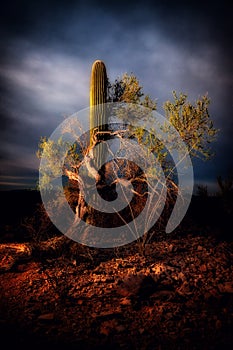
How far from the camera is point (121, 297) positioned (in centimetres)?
536

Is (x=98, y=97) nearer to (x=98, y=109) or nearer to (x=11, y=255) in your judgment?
(x=98, y=109)

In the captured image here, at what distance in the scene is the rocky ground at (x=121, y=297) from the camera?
3955mm

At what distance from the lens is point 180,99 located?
26.0ft

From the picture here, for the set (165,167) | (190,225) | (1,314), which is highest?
(165,167)

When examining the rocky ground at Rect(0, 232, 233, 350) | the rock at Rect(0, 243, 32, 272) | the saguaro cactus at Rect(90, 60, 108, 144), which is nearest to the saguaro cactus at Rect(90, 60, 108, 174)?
the saguaro cactus at Rect(90, 60, 108, 144)

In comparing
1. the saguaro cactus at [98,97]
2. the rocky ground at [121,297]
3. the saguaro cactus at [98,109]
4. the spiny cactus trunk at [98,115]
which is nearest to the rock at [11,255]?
the rocky ground at [121,297]

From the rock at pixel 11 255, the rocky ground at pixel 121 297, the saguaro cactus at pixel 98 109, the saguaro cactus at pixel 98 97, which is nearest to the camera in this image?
the rocky ground at pixel 121 297

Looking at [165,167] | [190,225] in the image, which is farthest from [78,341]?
[190,225]

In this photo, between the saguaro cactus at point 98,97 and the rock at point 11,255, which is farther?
the saguaro cactus at point 98,97

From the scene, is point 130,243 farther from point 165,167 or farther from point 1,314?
point 1,314

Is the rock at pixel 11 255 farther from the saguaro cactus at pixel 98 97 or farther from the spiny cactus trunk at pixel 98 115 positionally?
the saguaro cactus at pixel 98 97

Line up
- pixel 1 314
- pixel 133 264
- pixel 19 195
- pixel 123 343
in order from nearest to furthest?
pixel 123 343 → pixel 1 314 → pixel 133 264 → pixel 19 195

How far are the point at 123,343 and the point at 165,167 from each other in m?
5.26

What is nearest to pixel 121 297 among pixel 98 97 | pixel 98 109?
pixel 98 109
